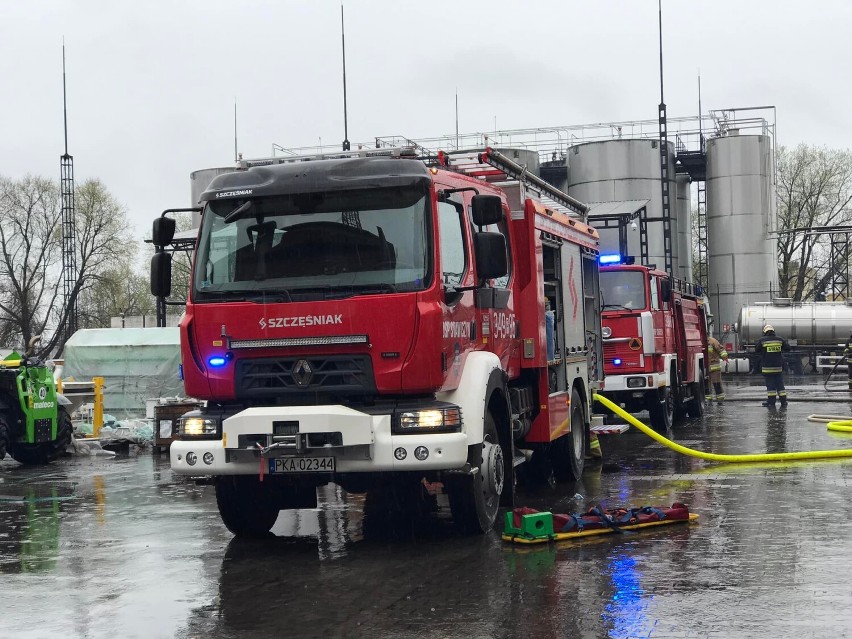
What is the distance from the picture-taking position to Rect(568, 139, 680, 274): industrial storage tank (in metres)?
44.4

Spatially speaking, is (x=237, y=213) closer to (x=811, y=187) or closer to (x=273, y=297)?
(x=273, y=297)

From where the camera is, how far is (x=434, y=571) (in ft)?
26.2

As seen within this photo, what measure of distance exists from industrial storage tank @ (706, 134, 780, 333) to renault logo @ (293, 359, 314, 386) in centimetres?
3883

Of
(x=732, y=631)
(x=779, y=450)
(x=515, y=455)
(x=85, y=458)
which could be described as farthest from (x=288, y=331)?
(x=85, y=458)

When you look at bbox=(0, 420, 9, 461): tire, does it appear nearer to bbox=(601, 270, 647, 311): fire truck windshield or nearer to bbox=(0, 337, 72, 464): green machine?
bbox=(0, 337, 72, 464): green machine

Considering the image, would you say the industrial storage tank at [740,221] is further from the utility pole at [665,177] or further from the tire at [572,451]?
the tire at [572,451]

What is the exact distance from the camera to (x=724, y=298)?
151ft

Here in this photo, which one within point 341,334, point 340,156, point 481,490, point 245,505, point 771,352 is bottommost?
point 245,505

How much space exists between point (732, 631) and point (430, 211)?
13.0 ft

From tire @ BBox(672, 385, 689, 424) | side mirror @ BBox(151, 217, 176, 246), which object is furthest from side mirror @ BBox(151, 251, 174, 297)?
tire @ BBox(672, 385, 689, 424)

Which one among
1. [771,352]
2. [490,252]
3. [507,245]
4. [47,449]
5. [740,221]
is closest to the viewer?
[490,252]

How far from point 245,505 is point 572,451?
15.2ft

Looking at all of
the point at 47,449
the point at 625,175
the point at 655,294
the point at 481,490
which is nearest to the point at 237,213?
the point at 481,490

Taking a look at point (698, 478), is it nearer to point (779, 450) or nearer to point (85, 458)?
point (779, 450)
